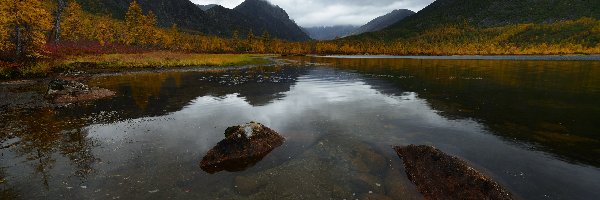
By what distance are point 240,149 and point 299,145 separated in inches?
111

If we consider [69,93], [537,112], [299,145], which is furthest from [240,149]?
[69,93]

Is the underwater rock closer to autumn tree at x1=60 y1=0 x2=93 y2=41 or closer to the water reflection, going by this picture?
the water reflection

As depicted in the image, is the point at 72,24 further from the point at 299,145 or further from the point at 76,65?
the point at 299,145

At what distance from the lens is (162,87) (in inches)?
1373

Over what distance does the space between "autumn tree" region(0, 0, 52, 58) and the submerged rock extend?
44.7m

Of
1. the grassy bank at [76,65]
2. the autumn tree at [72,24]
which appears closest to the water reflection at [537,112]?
the grassy bank at [76,65]

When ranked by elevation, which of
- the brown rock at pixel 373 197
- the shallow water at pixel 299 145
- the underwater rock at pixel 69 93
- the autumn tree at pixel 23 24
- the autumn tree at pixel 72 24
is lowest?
the brown rock at pixel 373 197

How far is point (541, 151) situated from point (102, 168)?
55.7ft

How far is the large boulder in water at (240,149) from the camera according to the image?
12.7 meters

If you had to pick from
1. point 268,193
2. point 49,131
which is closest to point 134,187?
point 268,193

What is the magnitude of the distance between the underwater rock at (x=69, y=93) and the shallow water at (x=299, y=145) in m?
1.83

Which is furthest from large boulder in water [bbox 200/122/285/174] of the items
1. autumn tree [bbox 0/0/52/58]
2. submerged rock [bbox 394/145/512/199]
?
autumn tree [bbox 0/0/52/58]

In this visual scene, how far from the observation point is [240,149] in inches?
539

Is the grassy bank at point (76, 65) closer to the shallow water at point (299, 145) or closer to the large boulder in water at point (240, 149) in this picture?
the shallow water at point (299, 145)
